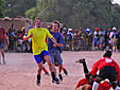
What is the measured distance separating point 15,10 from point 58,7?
1818cm

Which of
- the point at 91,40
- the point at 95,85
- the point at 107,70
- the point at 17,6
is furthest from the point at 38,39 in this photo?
the point at 17,6

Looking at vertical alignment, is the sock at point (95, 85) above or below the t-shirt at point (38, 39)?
below

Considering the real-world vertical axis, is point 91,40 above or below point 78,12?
→ below

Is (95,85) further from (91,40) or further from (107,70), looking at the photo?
(91,40)

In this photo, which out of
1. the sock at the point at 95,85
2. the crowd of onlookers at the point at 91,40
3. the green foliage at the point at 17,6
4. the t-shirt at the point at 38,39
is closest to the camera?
the sock at the point at 95,85

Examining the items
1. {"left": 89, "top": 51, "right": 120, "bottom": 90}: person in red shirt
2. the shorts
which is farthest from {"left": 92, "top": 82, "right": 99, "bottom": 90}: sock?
the shorts

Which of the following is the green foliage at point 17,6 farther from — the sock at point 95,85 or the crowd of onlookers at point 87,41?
the sock at point 95,85

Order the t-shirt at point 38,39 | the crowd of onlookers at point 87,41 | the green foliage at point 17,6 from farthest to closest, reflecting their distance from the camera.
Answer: the green foliage at point 17,6, the crowd of onlookers at point 87,41, the t-shirt at point 38,39

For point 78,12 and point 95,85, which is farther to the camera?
point 78,12

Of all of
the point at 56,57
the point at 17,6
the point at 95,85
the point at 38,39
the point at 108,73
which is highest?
the point at 38,39

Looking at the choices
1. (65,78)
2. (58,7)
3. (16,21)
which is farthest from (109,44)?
(58,7)

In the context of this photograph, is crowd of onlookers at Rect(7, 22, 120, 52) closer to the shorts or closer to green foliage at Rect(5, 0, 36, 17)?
the shorts

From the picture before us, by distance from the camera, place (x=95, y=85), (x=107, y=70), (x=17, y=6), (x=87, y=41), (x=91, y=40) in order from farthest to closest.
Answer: (x=17, y=6) → (x=91, y=40) → (x=87, y=41) → (x=107, y=70) → (x=95, y=85)

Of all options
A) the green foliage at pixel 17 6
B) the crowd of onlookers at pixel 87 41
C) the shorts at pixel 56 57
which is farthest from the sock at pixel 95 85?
the green foliage at pixel 17 6
